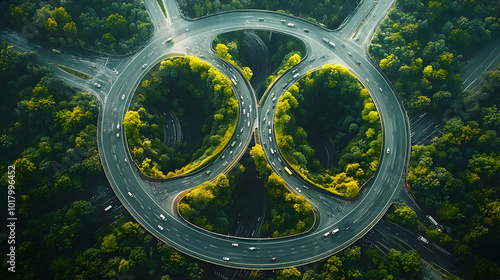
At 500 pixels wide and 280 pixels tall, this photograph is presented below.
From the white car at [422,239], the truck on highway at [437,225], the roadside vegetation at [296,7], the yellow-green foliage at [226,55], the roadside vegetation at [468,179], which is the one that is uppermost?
the roadside vegetation at [296,7]

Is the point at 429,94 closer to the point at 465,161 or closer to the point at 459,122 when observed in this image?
the point at 459,122

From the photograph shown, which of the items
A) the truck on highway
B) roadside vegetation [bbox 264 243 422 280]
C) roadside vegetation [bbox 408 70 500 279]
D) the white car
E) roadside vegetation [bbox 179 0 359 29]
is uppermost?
roadside vegetation [bbox 179 0 359 29]

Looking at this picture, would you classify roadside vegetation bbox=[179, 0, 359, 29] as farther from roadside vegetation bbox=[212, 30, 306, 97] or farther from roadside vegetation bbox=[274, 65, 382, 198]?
roadside vegetation bbox=[274, 65, 382, 198]

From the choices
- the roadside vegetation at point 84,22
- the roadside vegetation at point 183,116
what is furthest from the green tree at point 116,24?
the roadside vegetation at point 183,116

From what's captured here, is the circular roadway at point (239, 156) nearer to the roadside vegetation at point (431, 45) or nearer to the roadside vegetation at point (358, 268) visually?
the roadside vegetation at point (358, 268)

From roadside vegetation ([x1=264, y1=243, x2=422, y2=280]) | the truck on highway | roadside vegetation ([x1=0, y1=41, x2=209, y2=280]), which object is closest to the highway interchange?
roadside vegetation ([x1=264, y1=243, x2=422, y2=280])
